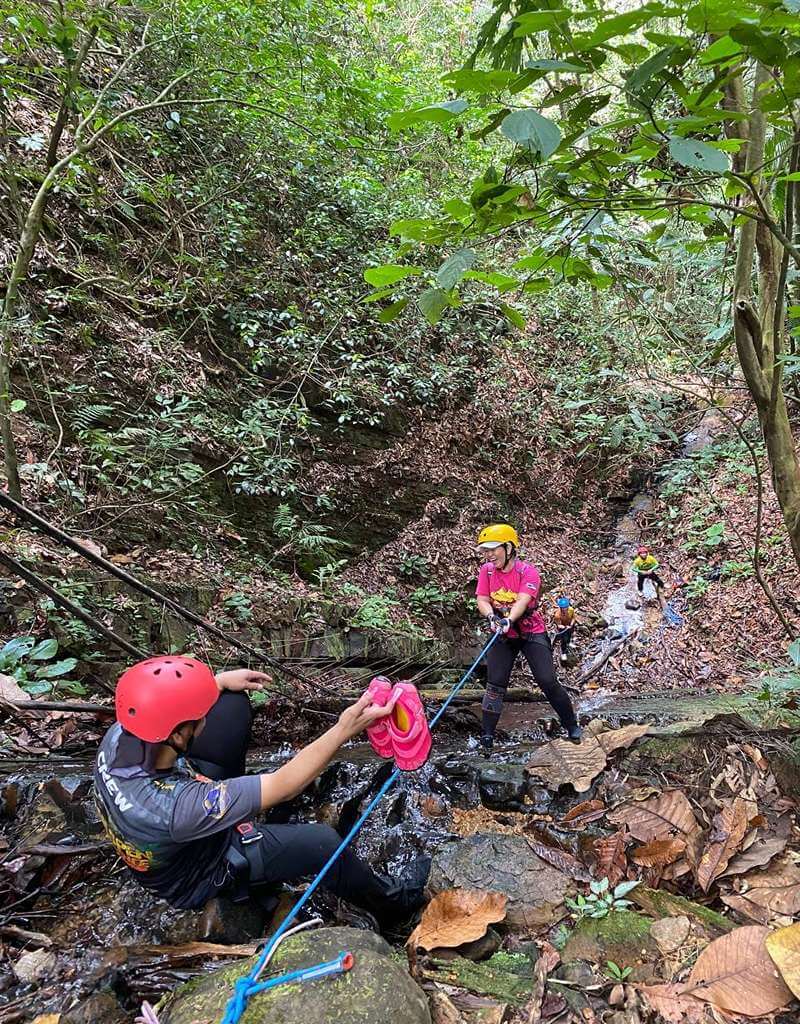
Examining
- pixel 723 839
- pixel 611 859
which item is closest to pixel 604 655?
pixel 723 839

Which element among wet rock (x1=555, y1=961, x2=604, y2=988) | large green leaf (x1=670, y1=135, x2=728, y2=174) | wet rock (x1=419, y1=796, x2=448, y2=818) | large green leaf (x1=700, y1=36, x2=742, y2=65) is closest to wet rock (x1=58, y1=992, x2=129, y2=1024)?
wet rock (x1=555, y1=961, x2=604, y2=988)

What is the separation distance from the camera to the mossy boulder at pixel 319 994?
1752 millimetres

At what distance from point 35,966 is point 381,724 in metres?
1.69

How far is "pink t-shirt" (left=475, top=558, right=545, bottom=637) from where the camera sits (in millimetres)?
5145

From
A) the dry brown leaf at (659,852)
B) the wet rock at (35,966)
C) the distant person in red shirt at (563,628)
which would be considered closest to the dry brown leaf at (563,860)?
the dry brown leaf at (659,852)

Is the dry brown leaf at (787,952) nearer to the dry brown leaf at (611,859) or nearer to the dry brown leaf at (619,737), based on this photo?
the dry brown leaf at (611,859)

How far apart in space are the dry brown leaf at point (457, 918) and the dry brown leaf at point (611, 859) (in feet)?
1.85

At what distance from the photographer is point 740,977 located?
1949mm

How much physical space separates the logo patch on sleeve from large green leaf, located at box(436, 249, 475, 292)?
2.11 m

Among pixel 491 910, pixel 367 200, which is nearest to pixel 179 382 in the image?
pixel 367 200

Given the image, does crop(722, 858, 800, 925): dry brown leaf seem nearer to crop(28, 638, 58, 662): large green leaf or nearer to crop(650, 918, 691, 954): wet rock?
crop(650, 918, 691, 954): wet rock

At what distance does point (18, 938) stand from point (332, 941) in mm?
1543

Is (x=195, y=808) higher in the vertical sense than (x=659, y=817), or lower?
higher

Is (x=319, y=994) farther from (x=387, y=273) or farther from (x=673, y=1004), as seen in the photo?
(x=387, y=273)
